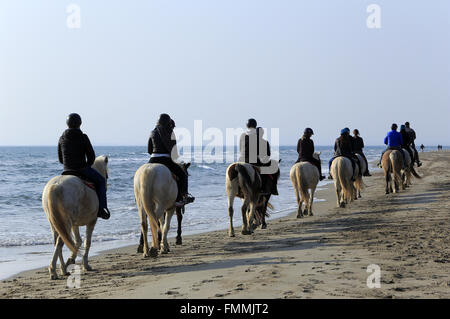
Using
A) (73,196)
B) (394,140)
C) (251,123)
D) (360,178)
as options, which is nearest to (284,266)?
(73,196)

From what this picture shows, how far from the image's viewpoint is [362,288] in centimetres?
552

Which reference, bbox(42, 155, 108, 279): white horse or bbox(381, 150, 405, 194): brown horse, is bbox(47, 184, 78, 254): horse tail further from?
bbox(381, 150, 405, 194): brown horse

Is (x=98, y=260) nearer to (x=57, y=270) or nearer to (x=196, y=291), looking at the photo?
(x=57, y=270)

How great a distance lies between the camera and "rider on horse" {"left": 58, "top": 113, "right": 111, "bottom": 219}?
25.5 ft

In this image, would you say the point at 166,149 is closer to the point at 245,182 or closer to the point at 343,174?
the point at 245,182

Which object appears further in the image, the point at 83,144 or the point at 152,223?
the point at 152,223

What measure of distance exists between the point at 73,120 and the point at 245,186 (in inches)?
167

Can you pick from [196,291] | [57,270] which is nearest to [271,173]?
[57,270]

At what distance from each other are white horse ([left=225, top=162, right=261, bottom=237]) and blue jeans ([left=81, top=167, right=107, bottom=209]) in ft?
11.0

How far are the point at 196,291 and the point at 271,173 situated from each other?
6.38 metres

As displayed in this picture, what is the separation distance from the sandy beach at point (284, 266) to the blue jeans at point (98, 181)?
3.59 ft

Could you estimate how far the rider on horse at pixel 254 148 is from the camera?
11.4 metres

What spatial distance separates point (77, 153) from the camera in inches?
308

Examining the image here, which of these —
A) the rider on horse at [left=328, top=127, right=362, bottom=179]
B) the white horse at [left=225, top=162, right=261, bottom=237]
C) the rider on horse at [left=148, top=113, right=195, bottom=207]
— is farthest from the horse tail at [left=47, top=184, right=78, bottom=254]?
the rider on horse at [left=328, top=127, right=362, bottom=179]
